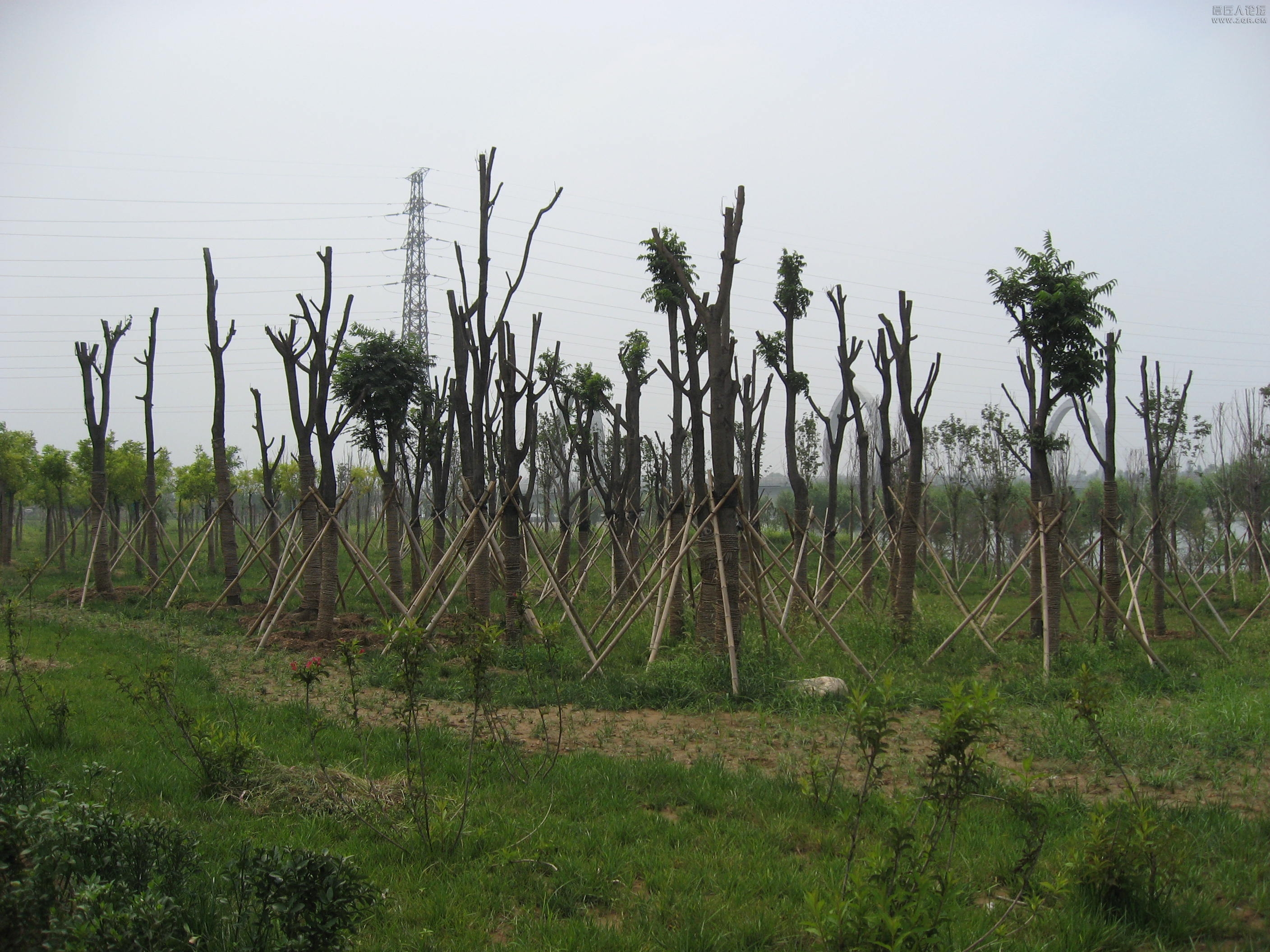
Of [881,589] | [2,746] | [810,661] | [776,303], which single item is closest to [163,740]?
[2,746]

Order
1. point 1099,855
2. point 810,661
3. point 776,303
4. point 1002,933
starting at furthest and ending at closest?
1. point 776,303
2. point 810,661
3. point 1099,855
4. point 1002,933

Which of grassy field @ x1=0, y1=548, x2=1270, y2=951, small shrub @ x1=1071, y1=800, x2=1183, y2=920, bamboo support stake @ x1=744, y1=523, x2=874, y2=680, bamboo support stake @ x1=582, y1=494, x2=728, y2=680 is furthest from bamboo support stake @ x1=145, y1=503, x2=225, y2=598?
small shrub @ x1=1071, y1=800, x2=1183, y2=920

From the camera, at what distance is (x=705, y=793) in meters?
5.18

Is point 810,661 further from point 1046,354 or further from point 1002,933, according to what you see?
point 1002,933

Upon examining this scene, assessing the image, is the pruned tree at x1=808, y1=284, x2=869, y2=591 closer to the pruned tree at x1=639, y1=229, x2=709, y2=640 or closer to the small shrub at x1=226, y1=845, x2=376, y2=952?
the pruned tree at x1=639, y1=229, x2=709, y2=640

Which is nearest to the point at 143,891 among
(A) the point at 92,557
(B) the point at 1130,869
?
(B) the point at 1130,869

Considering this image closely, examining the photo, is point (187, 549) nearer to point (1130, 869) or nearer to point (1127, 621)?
point (1127, 621)

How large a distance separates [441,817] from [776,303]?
40.1 feet

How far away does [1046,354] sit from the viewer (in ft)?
33.7

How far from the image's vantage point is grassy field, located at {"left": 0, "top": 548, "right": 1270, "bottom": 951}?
3439 mm

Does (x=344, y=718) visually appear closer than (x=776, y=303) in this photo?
Yes

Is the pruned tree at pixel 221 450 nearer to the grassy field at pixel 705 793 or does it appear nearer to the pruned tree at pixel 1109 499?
the grassy field at pixel 705 793

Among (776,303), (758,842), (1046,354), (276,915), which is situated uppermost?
(776,303)

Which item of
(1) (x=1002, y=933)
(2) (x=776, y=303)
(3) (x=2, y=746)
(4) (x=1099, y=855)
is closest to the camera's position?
(1) (x=1002, y=933)
